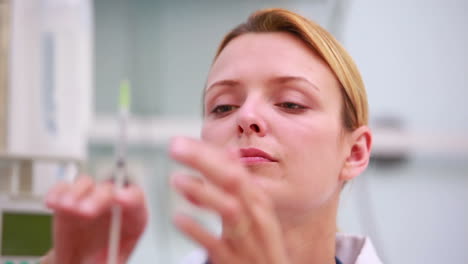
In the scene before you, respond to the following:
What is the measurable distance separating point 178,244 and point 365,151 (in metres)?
1.51

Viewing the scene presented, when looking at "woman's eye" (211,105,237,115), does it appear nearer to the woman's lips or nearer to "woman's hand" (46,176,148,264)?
the woman's lips

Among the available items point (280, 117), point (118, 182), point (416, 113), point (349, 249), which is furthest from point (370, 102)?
point (118, 182)

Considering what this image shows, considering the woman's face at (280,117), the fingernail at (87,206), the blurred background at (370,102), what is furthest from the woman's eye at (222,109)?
the blurred background at (370,102)

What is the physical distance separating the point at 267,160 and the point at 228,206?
23 cm

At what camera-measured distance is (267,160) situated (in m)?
0.72

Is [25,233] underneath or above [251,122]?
underneath

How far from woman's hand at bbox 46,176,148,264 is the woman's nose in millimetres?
226

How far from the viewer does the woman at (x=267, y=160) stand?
0.51m

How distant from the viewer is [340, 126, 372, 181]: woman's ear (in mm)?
870

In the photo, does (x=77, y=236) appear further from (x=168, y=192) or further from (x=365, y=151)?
(x=168, y=192)

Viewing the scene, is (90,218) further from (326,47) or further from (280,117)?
(326,47)

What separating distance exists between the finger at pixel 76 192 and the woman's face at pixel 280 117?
0.25 meters

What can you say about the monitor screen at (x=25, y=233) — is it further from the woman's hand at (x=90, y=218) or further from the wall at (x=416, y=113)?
the wall at (x=416, y=113)

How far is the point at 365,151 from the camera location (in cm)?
90
